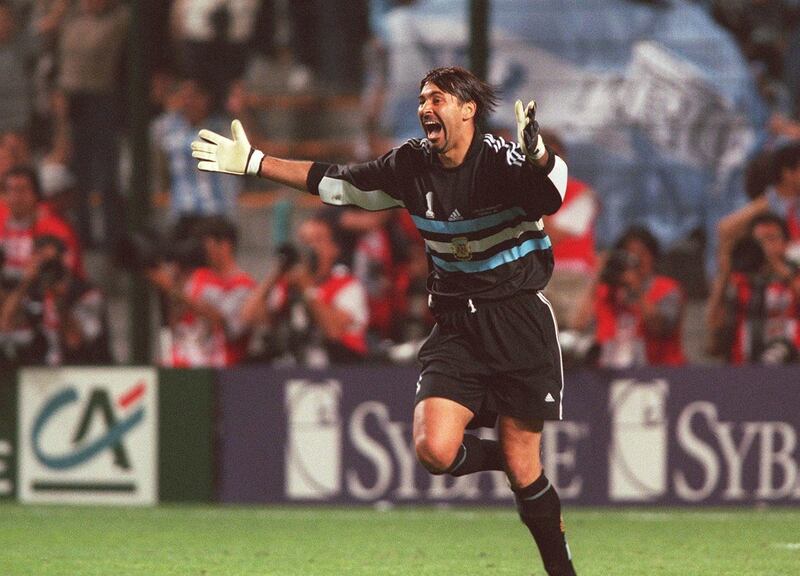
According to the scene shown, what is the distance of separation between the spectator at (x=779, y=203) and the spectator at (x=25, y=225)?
148 inches

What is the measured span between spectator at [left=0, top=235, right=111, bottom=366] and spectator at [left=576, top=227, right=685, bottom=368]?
111 inches

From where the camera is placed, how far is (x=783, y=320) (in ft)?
28.9

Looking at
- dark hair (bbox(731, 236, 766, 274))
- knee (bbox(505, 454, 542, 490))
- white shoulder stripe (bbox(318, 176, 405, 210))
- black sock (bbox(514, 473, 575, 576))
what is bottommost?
black sock (bbox(514, 473, 575, 576))

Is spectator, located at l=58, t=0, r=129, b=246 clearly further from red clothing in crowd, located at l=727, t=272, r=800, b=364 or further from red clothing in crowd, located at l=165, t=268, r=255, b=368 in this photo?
red clothing in crowd, located at l=727, t=272, r=800, b=364

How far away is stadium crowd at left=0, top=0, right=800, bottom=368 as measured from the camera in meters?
8.88

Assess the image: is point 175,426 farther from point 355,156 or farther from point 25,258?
point 355,156

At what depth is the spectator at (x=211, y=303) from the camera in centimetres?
912

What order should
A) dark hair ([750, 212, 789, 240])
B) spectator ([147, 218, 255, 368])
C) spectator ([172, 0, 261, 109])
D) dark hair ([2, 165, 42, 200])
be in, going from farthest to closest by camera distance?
spectator ([172, 0, 261, 109]) → dark hair ([2, 165, 42, 200]) → spectator ([147, 218, 255, 368]) → dark hair ([750, 212, 789, 240])

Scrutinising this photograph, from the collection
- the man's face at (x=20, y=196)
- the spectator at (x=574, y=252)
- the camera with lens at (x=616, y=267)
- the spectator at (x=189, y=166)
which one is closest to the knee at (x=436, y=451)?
the camera with lens at (x=616, y=267)

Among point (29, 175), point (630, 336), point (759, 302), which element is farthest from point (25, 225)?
point (759, 302)

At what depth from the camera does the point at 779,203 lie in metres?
9.08

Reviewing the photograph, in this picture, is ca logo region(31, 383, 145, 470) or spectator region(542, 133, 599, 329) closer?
ca logo region(31, 383, 145, 470)

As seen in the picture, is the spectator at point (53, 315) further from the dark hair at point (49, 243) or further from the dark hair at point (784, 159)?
the dark hair at point (784, 159)

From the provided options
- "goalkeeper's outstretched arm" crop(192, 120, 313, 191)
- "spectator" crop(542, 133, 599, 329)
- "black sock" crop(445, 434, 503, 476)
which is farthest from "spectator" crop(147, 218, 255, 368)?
"black sock" crop(445, 434, 503, 476)
